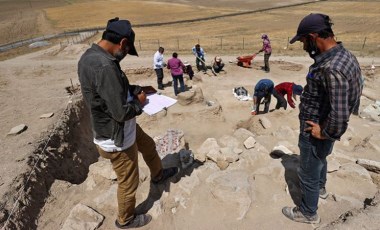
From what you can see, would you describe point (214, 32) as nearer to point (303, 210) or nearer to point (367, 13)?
point (367, 13)

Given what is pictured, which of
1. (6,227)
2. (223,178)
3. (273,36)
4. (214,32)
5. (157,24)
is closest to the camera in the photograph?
(6,227)

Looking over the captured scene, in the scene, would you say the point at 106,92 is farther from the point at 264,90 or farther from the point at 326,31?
the point at 264,90

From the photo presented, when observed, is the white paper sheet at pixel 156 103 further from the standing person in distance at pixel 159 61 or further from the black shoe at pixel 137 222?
the standing person in distance at pixel 159 61

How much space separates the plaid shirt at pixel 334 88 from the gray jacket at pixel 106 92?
76.7 inches

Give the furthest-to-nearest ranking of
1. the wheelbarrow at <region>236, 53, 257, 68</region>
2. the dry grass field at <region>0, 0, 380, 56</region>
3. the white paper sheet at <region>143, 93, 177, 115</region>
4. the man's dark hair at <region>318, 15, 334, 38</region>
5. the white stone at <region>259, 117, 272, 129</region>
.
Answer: the dry grass field at <region>0, 0, 380, 56</region>
the wheelbarrow at <region>236, 53, 257, 68</region>
the white stone at <region>259, 117, 272, 129</region>
the white paper sheet at <region>143, 93, 177, 115</region>
the man's dark hair at <region>318, 15, 334, 38</region>

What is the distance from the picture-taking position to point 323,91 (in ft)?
10.0

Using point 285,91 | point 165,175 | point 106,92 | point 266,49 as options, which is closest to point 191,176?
point 165,175

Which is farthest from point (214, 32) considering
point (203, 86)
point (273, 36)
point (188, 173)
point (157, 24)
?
point (188, 173)

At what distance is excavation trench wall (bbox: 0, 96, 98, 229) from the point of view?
15.1ft

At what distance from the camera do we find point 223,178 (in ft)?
15.7

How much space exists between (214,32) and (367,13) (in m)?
21.8

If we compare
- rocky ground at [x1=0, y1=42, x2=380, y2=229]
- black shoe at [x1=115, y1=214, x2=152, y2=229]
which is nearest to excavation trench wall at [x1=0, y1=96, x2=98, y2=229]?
rocky ground at [x1=0, y1=42, x2=380, y2=229]

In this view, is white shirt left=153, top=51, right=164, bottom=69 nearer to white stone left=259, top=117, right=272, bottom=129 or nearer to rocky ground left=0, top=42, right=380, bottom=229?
rocky ground left=0, top=42, right=380, bottom=229

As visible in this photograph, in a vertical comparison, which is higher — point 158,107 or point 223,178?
point 158,107
